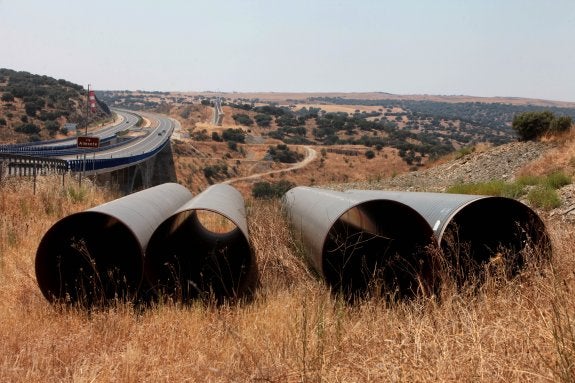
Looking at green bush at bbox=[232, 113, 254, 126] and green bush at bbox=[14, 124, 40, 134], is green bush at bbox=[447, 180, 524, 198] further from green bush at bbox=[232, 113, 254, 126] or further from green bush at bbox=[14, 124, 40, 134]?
green bush at bbox=[232, 113, 254, 126]

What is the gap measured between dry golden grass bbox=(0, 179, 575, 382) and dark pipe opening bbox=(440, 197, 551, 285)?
11.2 inches

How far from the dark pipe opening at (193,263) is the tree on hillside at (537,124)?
20.4 m

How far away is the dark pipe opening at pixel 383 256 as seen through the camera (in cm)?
632

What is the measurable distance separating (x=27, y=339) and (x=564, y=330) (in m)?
4.64

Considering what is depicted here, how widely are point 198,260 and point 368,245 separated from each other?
265 cm

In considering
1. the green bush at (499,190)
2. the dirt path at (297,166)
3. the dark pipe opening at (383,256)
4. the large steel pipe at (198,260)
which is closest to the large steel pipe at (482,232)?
the dark pipe opening at (383,256)

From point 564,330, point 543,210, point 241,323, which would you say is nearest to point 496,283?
point 564,330

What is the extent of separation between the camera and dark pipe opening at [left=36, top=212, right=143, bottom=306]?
6.48m

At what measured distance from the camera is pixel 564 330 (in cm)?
384

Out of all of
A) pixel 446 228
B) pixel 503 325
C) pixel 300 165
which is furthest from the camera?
pixel 300 165

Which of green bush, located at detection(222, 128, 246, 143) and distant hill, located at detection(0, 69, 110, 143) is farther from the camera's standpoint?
green bush, located at detection(222, 128, 246, 143)

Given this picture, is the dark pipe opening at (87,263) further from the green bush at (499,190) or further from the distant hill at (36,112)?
the distant hill at (36,112)

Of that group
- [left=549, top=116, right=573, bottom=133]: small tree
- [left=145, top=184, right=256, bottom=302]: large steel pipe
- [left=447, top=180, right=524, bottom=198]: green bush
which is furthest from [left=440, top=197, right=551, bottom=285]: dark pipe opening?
[left=549, top=116, right=573, bottom=133]: small tree

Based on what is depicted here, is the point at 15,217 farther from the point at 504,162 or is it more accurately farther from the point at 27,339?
the point at 504,162
